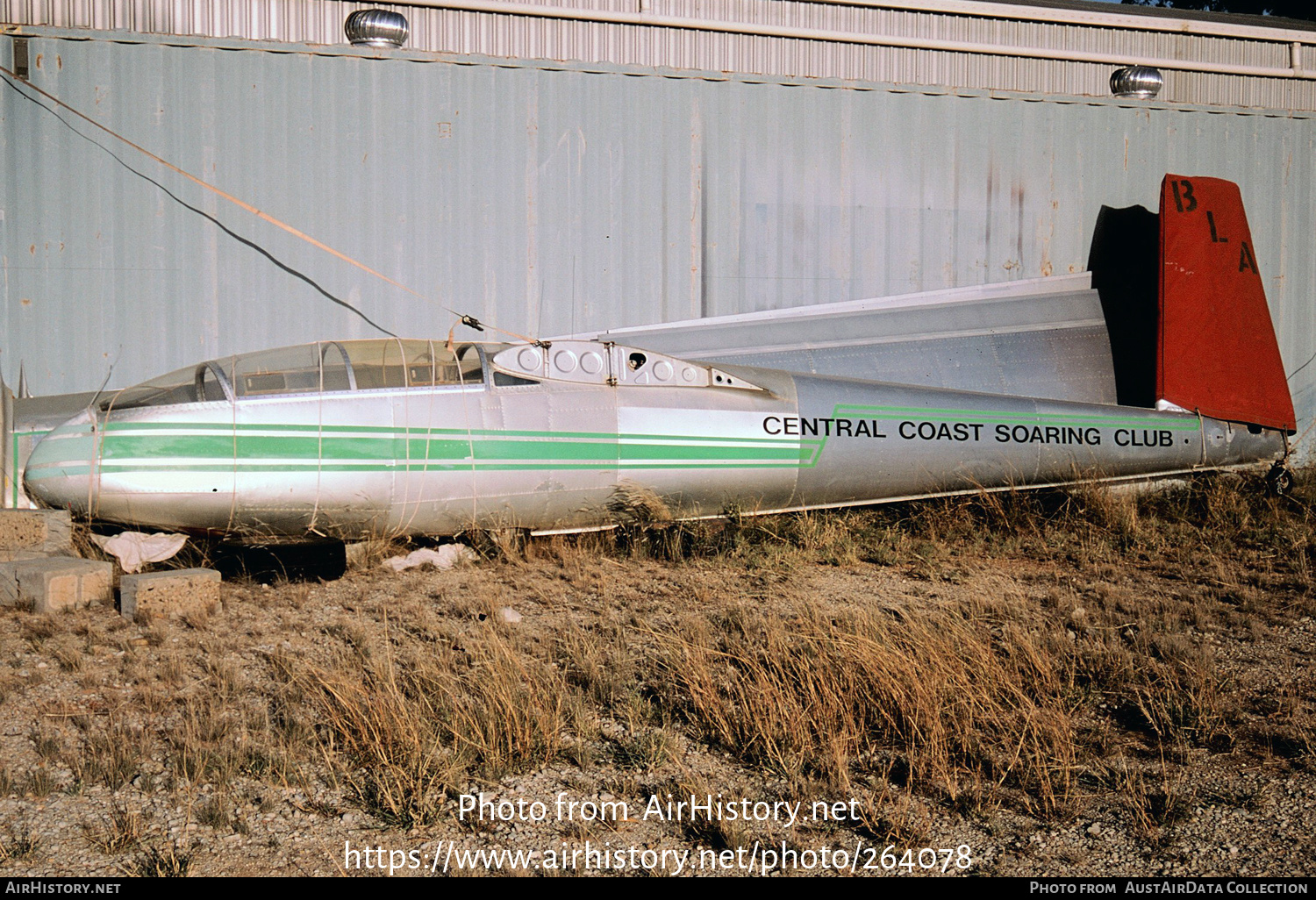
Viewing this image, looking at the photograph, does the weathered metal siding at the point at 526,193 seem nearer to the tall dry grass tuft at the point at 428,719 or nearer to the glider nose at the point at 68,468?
the glider nose at the point at 68,468

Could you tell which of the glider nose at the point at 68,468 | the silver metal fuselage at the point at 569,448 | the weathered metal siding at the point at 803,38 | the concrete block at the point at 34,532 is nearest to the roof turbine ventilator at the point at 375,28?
the weathered metal siding at the point at 803,38

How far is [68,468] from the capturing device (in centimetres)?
626

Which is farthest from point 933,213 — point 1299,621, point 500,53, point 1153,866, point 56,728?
point 56,728

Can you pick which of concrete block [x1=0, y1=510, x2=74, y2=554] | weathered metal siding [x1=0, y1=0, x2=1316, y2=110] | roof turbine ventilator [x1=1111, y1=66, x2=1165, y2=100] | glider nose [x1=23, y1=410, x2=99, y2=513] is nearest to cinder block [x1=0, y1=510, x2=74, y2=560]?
concrete block [x1=0, y1=510, x2=74, y2=554]

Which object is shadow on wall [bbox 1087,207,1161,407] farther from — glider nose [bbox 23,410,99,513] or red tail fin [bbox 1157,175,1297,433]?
glider nose [bbox 23,410,99,513]

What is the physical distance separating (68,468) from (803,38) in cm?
827

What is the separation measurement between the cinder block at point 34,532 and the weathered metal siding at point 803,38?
4834 millimetres

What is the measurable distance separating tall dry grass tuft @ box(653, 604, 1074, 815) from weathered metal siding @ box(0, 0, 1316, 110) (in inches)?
270

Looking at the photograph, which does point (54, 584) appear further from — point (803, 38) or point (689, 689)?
point (803, 38)

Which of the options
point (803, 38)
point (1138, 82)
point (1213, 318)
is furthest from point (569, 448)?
point (1138, 82)

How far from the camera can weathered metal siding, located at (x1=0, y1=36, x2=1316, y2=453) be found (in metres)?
8.65

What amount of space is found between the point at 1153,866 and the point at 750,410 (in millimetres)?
5028

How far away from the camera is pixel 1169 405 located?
9.09m

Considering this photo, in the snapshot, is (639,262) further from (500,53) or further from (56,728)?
(56,728)
